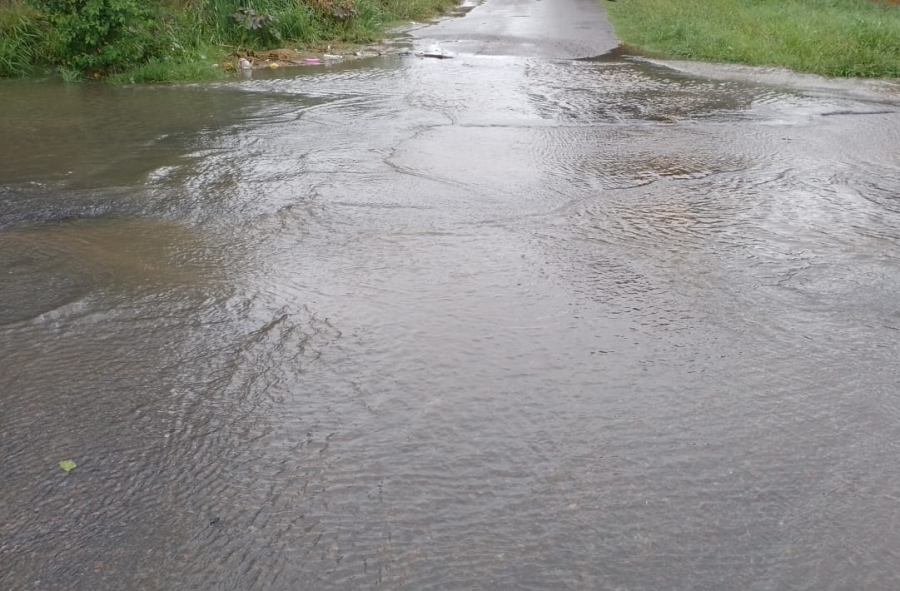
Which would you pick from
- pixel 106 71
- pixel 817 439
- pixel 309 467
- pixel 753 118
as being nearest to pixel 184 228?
pixel 309 467

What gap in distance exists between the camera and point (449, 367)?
11.0 feet

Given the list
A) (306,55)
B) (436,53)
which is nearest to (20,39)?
(306,55)

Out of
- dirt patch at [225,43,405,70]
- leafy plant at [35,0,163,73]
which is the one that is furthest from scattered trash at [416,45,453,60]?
leafy plant at [35,0,163,73]

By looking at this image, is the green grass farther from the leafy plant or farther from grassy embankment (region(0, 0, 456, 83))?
the leafy plant

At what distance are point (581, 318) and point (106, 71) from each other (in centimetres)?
830

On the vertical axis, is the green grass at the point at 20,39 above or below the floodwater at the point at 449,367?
above

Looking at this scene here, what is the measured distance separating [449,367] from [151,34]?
29.0ft

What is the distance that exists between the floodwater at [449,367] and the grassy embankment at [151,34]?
3783mm

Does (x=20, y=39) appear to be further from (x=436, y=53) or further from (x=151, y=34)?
(x=436, y=53)

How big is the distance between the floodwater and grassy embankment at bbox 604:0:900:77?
14.6 ft

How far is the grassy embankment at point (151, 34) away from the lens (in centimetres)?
974

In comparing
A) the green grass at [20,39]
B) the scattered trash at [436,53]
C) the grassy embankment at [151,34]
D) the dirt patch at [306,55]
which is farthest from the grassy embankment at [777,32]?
the green grass at [20,39]

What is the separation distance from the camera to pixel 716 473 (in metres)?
2.73

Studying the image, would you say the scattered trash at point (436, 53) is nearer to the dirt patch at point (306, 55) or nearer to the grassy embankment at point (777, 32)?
the dirt patch at point (306, 55)
